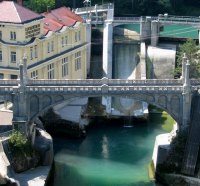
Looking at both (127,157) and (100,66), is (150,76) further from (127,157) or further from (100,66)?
(127,157)

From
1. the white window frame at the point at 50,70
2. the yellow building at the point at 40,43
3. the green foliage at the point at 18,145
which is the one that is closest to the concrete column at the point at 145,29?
A: the yellow building at the point at 40,43

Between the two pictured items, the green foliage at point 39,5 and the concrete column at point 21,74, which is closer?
the concrete column at point 21,74

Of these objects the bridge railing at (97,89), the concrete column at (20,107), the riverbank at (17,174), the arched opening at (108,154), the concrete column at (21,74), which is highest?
the concrete column at (21,74)

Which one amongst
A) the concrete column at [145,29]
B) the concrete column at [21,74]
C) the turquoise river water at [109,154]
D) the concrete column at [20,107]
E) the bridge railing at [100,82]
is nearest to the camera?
the concrete column at [21,74]

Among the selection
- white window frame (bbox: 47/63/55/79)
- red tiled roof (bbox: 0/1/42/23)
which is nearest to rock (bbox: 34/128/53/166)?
white window frame (bbox: 47/63/55/79)

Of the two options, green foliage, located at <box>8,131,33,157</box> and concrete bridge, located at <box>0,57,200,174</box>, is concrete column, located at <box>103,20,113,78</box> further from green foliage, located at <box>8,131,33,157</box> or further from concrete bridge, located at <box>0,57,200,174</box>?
→ green foliage, located at <box>8,131,33,157</box>

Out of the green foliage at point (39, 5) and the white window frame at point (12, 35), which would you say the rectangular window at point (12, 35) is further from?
the green foliage at point (39, 5)
